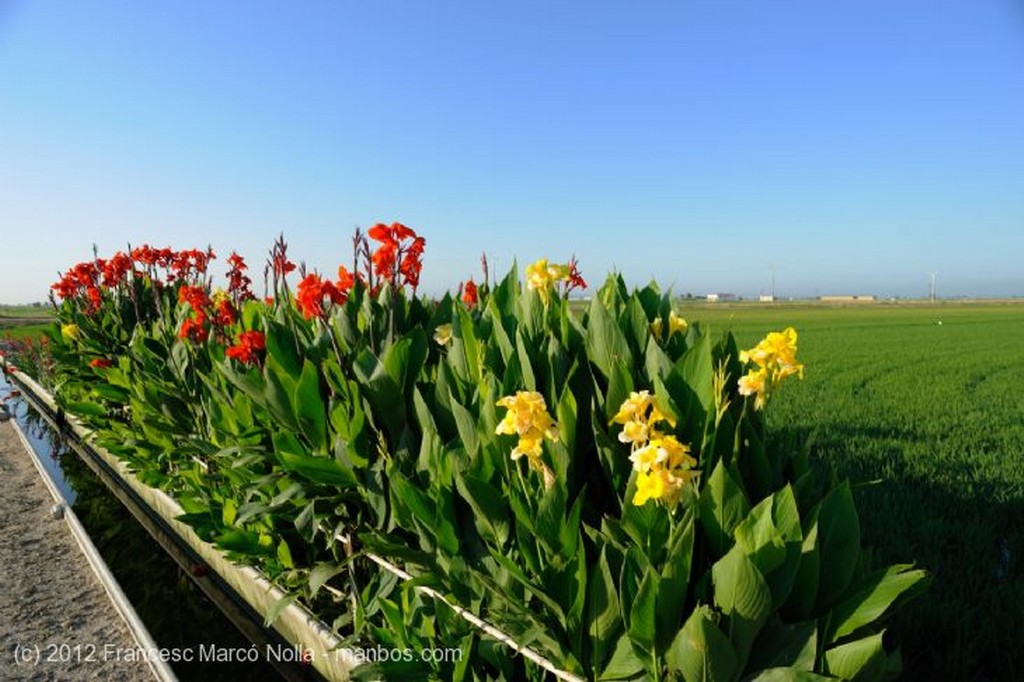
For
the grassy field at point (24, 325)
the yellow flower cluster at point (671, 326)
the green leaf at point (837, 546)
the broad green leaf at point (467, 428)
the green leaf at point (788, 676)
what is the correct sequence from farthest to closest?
the grassy field at point (24, 325)
the yellow flower cluster at point (671, 326)
the broad green leaf at point (467, 428)
the green leaf at point (837, 546)
the green leaf at point (788, 676)

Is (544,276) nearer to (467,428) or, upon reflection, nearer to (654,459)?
(467,428)

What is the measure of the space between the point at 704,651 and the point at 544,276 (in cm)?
127

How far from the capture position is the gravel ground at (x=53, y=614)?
2.55 metres

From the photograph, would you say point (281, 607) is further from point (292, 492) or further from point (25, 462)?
point (25, 462)

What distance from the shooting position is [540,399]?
1398mm

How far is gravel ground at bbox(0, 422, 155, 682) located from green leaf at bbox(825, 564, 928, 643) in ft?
8.12

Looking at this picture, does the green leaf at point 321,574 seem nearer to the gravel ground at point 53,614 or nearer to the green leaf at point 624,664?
the gravel ground at point 53,614

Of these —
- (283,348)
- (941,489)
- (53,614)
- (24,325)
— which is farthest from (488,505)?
(24,325)

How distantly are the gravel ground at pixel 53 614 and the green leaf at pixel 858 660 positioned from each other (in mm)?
2458

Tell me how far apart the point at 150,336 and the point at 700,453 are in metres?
3.97

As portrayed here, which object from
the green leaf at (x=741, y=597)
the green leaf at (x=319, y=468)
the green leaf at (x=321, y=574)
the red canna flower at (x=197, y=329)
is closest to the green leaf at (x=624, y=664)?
the green leaf at (x=741, y=597)

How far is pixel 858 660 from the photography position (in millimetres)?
1256

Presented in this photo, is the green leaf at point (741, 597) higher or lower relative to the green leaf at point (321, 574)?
higher

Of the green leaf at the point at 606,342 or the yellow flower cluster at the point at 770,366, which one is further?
the green leaf at the point at 606,342
